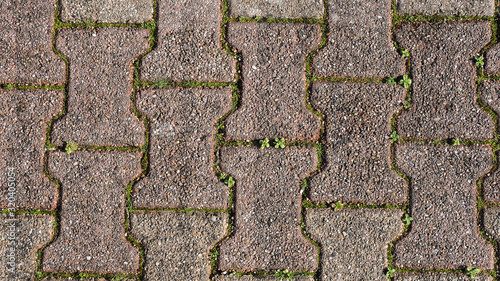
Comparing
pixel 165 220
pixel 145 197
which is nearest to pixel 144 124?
pixel 145 197

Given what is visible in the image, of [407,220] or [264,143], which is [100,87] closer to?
[264,143]

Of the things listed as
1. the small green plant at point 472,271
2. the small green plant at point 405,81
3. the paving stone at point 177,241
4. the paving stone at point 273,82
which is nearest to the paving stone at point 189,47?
the paving stone at point 273,82

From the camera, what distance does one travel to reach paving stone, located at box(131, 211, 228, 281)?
7.77 ft

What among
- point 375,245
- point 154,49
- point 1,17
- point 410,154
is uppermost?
point 1,17

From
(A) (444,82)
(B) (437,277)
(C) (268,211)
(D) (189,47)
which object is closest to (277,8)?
(D) (189,47)

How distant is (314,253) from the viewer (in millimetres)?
2363

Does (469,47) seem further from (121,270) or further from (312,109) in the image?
(121,270)

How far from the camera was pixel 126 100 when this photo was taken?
240cm

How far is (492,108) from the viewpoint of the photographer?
7.84ft

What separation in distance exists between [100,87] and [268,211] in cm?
130

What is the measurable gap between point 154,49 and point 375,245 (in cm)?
184

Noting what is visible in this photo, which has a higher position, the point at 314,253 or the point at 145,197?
the point at 145,197

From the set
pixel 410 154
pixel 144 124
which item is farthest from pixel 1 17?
pixel 410 154

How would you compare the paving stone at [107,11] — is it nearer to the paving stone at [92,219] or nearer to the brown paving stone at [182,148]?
the brown paving stone at [182,148]
